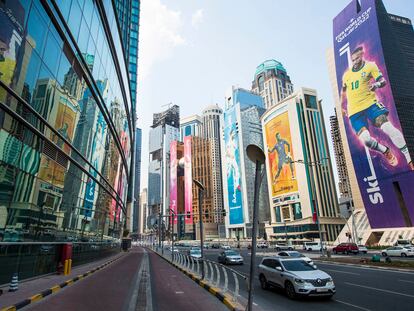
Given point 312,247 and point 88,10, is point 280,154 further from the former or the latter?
point 88,10

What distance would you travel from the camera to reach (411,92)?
247 feet

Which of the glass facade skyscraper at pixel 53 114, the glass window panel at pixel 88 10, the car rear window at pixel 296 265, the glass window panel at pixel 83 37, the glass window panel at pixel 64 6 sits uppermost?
the glass window panel at pixel 88 10

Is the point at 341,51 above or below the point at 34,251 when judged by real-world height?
above

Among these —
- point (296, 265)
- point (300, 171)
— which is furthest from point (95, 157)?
point (300, 171)

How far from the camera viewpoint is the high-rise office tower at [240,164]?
153125 millimetres

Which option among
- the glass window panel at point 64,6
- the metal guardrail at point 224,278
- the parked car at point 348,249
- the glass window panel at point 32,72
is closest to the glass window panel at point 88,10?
the glass window panel at point 64,6

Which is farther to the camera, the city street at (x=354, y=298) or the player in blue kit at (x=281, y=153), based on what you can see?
the player in blue kit at (x=281, y=153)

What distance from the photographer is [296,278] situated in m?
11.4

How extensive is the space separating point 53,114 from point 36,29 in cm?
494

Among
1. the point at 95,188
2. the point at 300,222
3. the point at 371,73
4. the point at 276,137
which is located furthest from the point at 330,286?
the point at 276,137

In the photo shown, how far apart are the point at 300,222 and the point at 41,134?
10787 cm

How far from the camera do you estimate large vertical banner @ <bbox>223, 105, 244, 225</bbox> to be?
504 ft

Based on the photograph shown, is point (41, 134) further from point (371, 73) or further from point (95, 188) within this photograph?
point (371, 73)

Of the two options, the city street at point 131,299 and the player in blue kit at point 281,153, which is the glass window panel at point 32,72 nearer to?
the city street at point 131,299
